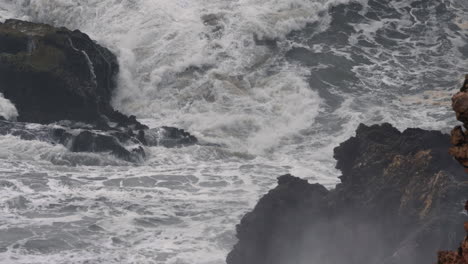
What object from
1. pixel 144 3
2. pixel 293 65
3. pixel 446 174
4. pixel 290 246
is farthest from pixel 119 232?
pixel 144 3

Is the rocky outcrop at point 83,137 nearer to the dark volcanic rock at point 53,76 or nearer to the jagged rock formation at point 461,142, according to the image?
the dark volcanic rock at point 53,76

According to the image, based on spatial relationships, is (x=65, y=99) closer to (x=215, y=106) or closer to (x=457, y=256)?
(x=215, y=106)

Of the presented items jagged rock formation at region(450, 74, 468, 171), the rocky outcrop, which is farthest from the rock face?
the rocky outcrop

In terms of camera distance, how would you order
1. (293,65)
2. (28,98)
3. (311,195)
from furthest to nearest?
(293,65) → (28,98) → (311,195)

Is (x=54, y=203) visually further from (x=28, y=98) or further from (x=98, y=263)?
(x=28, y=98)

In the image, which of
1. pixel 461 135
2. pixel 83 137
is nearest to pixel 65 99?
pixel 83 137

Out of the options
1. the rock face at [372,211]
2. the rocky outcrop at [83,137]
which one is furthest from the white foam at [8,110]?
the rock face at [372,211]
